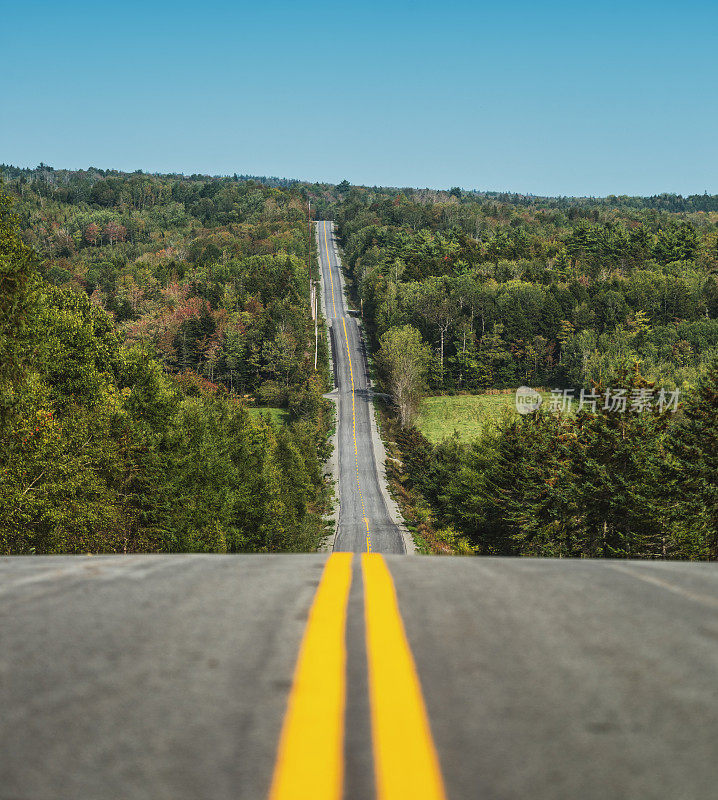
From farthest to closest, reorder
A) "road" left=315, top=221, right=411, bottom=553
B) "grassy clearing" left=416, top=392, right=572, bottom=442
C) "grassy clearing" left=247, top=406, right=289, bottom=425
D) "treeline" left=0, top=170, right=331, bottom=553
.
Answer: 1. "grassy clearing" left=247, top=406, right=289, bottom=425
2. "grassy clearing" left=416, top=392, right=572, bottom=442
3. "road" left=315, top=221, right=411, bottom=553
4. "treeline" left=0, top=170, right=331, bottom=553

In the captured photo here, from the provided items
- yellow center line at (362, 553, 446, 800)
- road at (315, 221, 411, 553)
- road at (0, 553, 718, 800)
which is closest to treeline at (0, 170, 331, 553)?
road at (315, 221, 411, 553)

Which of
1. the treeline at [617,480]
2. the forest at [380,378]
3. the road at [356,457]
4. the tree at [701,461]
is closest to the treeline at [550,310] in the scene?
the forest at [380,378]

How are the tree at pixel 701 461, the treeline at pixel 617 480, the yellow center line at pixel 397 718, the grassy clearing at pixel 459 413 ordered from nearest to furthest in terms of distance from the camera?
the yellow center line at pixel 397 718 < the tree at pixel 701 461 < the treeline at pixel 617 480 < the grassy clearing at pixel 459 413

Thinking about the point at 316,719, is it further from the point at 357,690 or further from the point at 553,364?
the point at 553,364

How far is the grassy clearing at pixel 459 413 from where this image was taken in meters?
77.7

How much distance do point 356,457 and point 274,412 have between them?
2048cm

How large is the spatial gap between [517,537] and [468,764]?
29.4 m

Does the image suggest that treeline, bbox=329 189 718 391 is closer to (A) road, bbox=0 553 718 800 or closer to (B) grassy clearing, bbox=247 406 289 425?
(B) grassy clearing, bbox=247 406 289 425

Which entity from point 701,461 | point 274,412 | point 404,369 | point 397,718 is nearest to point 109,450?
point 397,718

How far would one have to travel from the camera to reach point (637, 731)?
4.10 ft

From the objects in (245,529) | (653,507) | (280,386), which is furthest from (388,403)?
(653,507)

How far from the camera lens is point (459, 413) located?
86312mm

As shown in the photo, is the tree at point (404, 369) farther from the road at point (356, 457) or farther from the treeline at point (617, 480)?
the treeline at point (617, 480)

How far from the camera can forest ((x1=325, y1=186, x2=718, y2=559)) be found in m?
23.4
